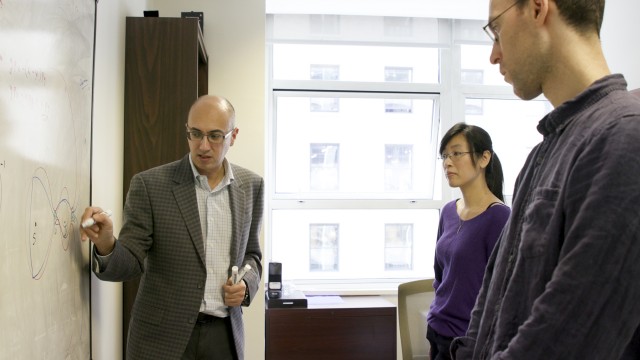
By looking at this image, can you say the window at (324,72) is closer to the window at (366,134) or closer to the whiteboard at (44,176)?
the window at (366,134)

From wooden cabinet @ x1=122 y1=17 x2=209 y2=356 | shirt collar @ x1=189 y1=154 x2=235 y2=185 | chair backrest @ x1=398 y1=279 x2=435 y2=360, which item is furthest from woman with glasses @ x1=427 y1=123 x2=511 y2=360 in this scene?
wooden cabinet @ x1=122 y1=17 x2=209 y2=356

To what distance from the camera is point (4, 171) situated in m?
0.92

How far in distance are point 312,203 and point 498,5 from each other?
120 inches

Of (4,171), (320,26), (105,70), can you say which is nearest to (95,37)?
(105,70)

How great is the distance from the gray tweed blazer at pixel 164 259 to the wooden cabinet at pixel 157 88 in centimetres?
60

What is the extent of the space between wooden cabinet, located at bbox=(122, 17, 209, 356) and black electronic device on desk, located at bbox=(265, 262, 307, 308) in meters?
1.32

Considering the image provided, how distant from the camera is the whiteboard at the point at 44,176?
95 cm

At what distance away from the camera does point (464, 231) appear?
1.95 metres

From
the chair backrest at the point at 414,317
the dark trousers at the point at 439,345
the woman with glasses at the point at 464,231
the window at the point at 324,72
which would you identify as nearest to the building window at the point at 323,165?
the window at the point at 324,72

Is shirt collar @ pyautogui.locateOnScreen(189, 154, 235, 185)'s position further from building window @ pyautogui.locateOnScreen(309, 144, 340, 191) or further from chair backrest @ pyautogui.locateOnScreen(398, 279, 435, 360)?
building window @ pyautogui.locateOnScreen(309, 144, 340, 191)

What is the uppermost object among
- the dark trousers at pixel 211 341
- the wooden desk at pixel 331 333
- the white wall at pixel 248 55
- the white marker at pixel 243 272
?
the white wall at pixel 248 55

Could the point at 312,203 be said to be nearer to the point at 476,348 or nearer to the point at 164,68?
the point at 164,68

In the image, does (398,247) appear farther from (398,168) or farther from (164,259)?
(164,259)

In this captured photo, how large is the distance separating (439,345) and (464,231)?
18.6 inches
